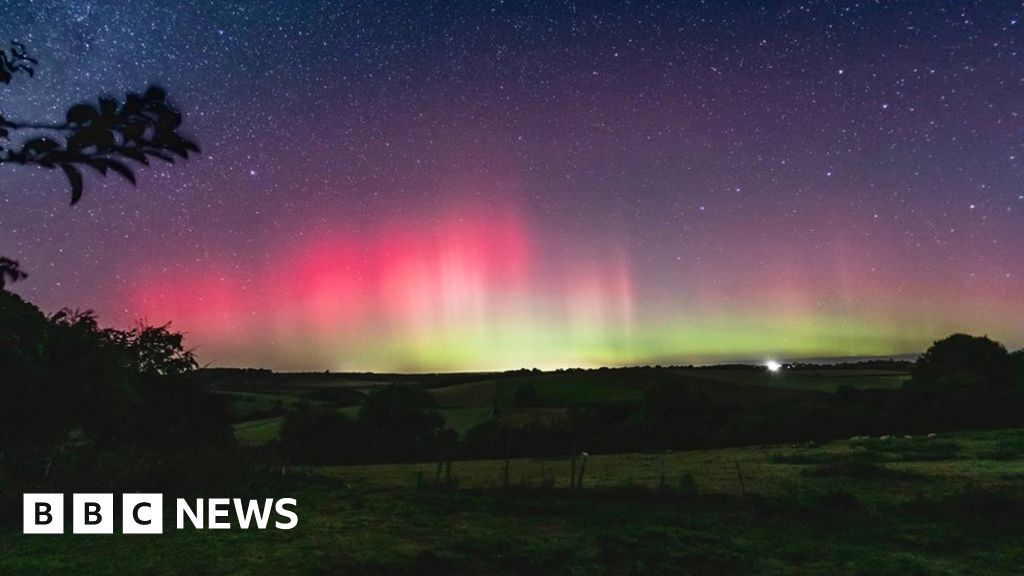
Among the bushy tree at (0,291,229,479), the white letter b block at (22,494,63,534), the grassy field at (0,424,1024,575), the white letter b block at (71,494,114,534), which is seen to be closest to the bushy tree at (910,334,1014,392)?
the grassy field at (0,424,1024,575)

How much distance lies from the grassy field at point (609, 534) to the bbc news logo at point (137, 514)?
0.64m

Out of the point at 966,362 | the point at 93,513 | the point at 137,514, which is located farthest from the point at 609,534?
the point at 966,362

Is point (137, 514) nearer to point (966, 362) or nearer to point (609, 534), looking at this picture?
point (609, 534)

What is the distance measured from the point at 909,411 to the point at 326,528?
60.5m

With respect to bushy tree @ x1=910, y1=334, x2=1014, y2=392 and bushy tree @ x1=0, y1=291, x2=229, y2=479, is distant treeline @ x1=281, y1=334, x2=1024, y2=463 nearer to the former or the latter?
bushy tree @ x1=910, y1=334, x2=1014, y2=392

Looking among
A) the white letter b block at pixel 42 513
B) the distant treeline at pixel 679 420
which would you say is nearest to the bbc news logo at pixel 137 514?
the white letter b block at pixel 42 513

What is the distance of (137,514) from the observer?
2078cm

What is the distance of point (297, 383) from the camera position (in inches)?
4274

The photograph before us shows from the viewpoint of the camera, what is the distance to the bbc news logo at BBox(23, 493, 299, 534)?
62.0 feet

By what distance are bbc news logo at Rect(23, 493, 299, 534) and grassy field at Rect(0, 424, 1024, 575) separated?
2.08ft

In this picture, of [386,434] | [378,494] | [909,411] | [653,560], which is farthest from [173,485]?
[909,411]

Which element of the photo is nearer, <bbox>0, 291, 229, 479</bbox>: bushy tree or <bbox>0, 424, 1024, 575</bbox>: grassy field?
<bbox>0, 424, 1024, 575</bbox>: grassy field

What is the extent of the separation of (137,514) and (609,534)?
1487 cm

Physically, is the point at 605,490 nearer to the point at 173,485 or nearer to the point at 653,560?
the point at 653,560
